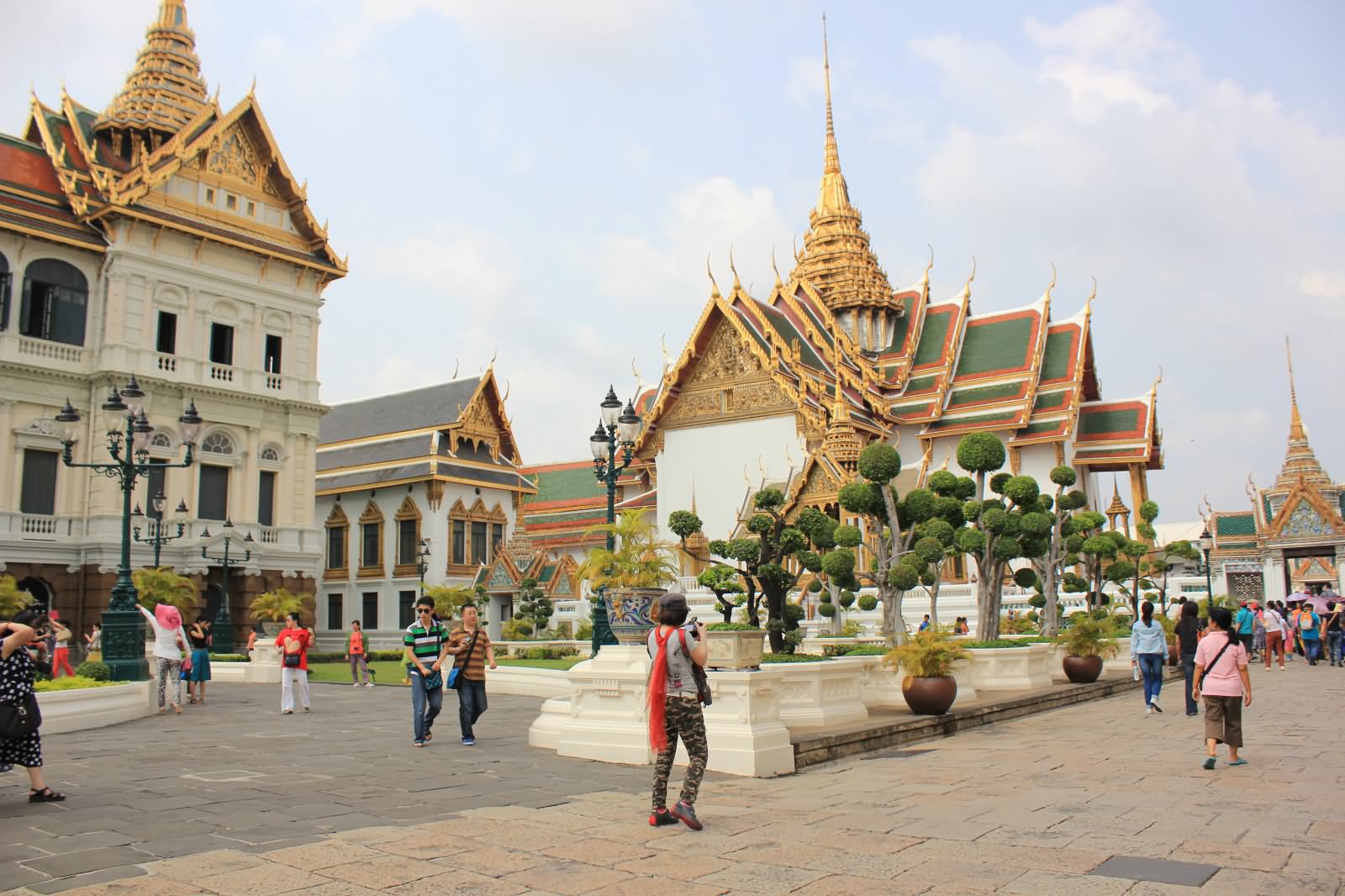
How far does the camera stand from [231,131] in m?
31.6

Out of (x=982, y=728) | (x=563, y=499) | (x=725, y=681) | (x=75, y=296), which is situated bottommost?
(x=982, y=728)

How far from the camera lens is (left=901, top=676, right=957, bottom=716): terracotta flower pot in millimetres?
11195

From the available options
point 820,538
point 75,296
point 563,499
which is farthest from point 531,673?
point 563,499

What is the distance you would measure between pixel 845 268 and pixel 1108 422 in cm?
1163

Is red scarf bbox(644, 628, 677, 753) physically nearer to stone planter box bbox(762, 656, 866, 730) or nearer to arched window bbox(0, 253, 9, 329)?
stone planter box bbox(762, 656, 866, 730)

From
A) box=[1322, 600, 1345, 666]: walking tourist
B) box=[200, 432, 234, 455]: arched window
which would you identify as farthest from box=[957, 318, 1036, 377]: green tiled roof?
box=[200, 432, 234, 455]: arched window

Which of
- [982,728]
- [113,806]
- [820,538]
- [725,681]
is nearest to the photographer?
[113,806]

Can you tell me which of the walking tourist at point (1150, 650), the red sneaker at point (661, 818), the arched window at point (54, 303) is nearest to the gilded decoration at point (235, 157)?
the arched window at point (54, 303)

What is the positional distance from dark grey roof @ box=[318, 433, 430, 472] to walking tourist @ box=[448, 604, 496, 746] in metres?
29.4

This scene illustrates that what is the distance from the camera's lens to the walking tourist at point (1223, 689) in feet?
27.4

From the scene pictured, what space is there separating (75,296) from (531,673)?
1750 cm

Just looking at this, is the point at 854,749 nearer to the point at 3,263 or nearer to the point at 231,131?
the point at 3,263

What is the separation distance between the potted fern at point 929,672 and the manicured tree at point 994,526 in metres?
6.14

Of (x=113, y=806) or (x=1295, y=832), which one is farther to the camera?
(x=113, y=806)
